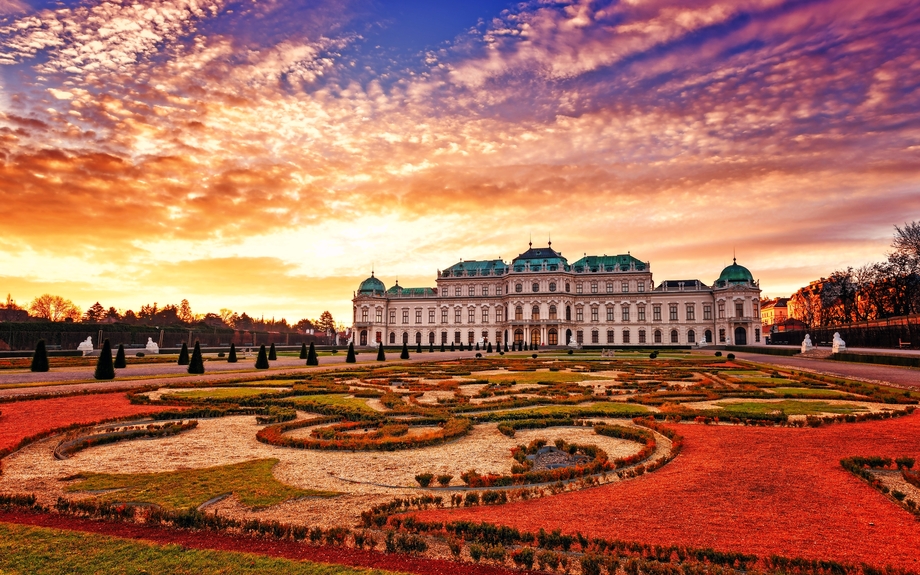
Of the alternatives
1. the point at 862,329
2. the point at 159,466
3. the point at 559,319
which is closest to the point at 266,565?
the point at 159,466

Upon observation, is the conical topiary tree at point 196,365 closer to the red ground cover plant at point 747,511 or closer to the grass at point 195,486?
the grass at point 195,486

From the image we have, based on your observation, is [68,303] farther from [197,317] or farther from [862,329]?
[862,329]

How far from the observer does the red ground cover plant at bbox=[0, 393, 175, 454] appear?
10011 mm

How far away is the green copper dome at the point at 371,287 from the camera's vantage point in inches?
3538

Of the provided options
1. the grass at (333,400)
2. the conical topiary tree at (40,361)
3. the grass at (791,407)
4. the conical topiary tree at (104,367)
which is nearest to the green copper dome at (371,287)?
the conical topiary tree at (40,361)

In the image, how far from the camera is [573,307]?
80.9 m

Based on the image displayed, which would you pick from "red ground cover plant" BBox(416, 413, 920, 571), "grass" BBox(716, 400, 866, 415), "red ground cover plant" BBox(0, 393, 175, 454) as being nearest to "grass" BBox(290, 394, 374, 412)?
"red ground cover plant" BBox(0, 393, 175, 454)

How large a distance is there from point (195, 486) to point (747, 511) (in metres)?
6.40

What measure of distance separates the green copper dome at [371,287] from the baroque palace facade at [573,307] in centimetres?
117

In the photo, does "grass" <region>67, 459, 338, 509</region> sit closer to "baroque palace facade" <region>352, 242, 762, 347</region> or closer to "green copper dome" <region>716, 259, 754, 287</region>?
"baroque palace facade" <region>352, 242, 762, 347</region>

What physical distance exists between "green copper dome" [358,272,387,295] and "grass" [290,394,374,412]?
244ft

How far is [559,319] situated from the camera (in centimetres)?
7875

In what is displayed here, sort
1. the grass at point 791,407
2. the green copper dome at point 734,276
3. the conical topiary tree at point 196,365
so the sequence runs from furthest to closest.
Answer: the green copper dome at point 734,276
the conical topiary tree at point 196,365
the grass at point 791,407

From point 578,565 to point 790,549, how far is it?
1955 mm
